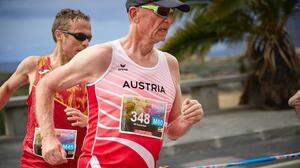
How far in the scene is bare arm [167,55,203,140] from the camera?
2672mm

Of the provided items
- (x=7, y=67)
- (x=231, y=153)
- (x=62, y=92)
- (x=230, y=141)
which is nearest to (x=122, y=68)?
(x=62, y=92)

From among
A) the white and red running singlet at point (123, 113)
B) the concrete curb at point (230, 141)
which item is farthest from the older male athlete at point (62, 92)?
the concrete curb at point (230, 141)

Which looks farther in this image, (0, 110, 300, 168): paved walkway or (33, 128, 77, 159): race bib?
(0, 110, 300, 168): paved walkway

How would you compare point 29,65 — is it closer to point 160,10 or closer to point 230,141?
point 160,10

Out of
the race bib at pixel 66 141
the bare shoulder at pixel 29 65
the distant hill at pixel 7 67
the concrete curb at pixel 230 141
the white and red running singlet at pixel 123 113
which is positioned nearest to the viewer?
the white and red running singlet at pixel 123 113

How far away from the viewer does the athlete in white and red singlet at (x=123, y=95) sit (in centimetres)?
247

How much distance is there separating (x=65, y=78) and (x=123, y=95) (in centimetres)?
27

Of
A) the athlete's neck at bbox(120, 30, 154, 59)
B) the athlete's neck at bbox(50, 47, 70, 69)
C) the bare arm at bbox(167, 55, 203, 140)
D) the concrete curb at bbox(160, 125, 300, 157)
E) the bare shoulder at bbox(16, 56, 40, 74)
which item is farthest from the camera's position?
the concrete curb at bbox(160, 125, 300, 157)

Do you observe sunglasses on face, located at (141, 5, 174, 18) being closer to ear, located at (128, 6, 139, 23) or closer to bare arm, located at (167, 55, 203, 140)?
ear, located at (128, 6, 139, 23)

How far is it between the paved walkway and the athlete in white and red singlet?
5.59 m

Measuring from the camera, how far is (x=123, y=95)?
246cm

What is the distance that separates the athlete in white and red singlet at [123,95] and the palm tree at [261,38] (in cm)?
973

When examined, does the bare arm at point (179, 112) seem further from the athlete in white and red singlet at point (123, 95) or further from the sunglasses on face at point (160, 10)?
the sunglasses on face at point (160, 10)

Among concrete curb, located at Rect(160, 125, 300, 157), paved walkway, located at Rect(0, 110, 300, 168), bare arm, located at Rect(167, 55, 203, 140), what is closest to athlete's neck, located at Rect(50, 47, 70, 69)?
bare arm, located at Rect(167, 55, 203, 140)
